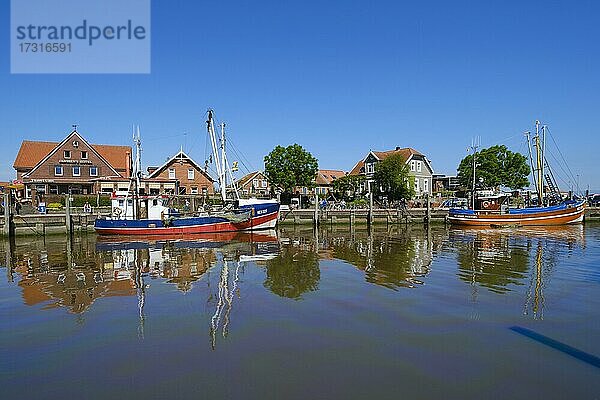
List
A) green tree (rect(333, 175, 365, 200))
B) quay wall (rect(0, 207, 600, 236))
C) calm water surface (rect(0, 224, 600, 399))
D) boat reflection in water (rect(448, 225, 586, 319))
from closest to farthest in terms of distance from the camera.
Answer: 1. calm water surface (rect(0, 224, 600, 399))
2. boat reflection in water (rect(448, 225, 586, 319))
3. quay wall (rect(0, 207, 600, 236))
4. green tree (rect(333, 175, 365, 200))

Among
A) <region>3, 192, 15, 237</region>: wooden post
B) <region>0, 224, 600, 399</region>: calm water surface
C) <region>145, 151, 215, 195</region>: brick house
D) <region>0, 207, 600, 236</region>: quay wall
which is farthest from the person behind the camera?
<region>145, 151, 215, 195</region>: brick house

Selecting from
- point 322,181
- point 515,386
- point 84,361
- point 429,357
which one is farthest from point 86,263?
point 322,181

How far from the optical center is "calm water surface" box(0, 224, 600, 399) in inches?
257

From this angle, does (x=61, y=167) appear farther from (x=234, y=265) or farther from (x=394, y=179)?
(x=234, y=265)

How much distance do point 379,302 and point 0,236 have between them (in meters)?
28.7

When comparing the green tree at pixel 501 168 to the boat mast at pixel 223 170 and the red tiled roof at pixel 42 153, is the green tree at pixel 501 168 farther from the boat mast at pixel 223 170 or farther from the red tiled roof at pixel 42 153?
the red tiled roof at pixel 42 153

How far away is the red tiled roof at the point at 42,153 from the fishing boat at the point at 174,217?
21574mm

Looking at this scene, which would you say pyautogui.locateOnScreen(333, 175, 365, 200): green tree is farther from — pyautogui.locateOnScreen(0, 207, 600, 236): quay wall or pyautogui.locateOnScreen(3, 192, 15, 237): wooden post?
pyautogui.locateOnScreen(3, 192, 15, 237): wooden post

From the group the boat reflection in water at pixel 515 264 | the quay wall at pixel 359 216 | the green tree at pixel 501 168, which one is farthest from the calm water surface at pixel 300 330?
the green tree at pixel 501 168

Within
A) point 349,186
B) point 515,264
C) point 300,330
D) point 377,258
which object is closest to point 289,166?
point 349,186

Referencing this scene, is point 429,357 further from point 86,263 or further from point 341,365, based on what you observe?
point 86,263

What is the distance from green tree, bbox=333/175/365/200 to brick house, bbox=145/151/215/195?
56.4 feet

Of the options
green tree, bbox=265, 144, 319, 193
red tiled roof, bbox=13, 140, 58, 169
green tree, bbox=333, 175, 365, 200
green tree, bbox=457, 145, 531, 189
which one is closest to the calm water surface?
green tree, bbox=265, 144, 319, 193

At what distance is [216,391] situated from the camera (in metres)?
6.34
